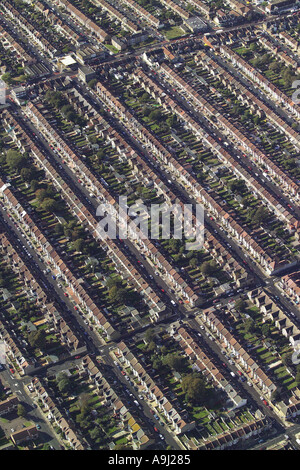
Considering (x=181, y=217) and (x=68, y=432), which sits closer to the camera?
(x=68, y=432)

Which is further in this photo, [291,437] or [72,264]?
[72,264]

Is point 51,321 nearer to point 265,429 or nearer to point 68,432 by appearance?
point 68,432
